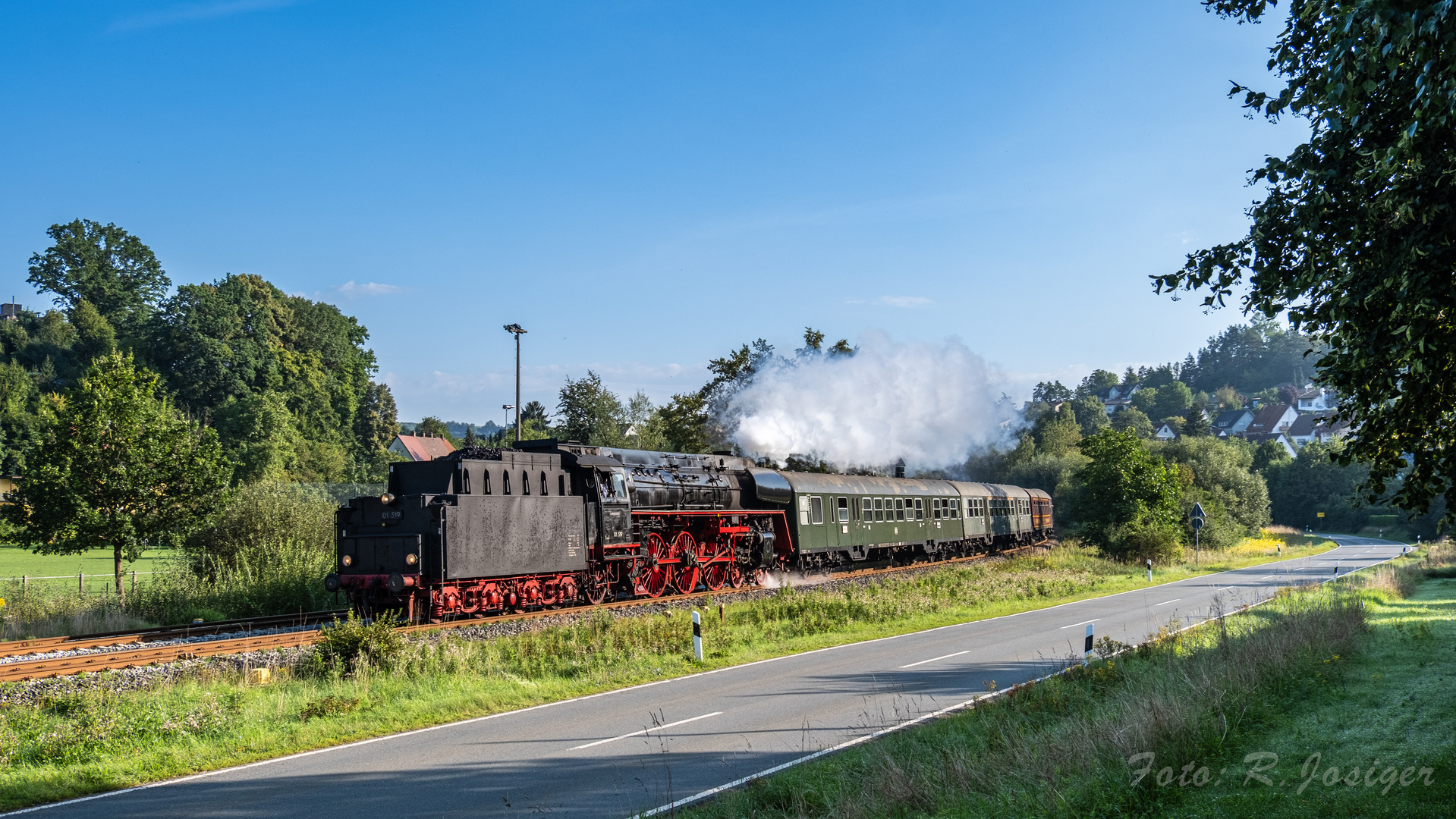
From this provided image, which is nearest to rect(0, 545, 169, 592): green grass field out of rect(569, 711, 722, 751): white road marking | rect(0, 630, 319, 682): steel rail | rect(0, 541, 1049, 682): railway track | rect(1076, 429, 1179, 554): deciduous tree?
rect(0, 541, 1049, 682): railway track

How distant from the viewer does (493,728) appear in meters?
11.3

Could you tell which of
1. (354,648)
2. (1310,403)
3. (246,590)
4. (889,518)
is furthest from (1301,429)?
(354,648)

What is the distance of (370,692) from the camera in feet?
42.0

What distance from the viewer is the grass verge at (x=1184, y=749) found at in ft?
23.5

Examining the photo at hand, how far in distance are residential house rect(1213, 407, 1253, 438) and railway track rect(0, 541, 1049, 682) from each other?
580 feet

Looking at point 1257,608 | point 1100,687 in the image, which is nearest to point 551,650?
point 1100,687

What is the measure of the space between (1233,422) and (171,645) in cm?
19129

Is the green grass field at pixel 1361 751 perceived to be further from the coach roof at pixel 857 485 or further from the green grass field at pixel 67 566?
the green grass field at pixel 67 566

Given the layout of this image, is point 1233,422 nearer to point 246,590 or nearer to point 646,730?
point 246,590

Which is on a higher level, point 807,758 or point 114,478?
point 114,478

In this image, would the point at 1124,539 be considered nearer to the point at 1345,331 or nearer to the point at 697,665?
the point at 697,665

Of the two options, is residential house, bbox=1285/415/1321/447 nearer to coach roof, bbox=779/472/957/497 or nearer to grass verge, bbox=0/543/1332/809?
coach roof, bbox=779/472/957/497

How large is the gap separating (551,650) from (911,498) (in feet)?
70.4

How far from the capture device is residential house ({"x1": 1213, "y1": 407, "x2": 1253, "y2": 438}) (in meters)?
172
